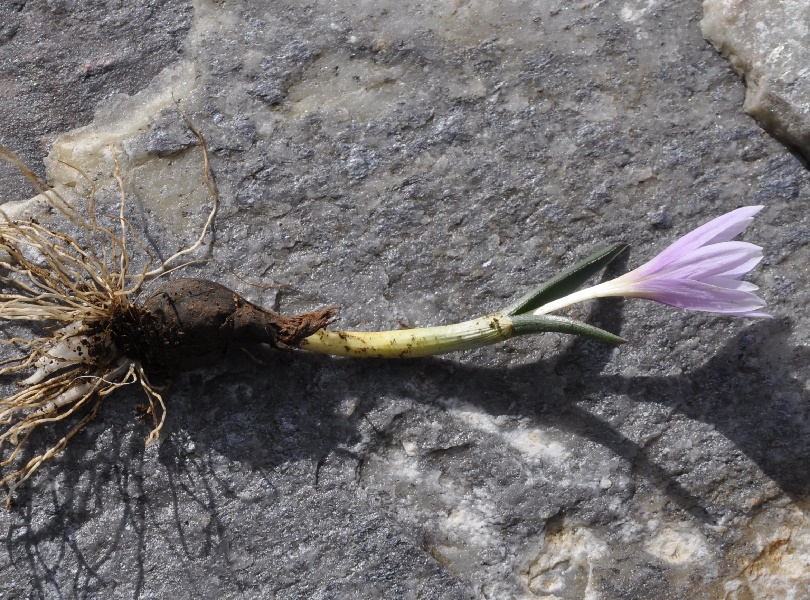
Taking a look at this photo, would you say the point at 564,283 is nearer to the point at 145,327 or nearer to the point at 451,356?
the point at 451,356

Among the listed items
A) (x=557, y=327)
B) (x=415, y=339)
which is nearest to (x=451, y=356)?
(x=415, y=339)

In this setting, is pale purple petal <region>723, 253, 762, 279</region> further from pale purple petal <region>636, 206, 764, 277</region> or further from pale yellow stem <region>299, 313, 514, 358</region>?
pale yellow stem <region>299, 313, 514, 358</region>

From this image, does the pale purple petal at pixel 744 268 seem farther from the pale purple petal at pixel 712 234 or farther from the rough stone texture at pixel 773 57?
the rough stone texture at pixel 773 57

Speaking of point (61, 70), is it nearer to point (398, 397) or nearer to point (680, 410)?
point (398, 397)

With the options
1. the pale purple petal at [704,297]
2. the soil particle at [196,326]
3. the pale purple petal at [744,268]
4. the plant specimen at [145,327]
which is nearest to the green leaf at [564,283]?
the plant specimen at [145,327]

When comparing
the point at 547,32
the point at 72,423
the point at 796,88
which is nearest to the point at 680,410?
the point at 796,88
